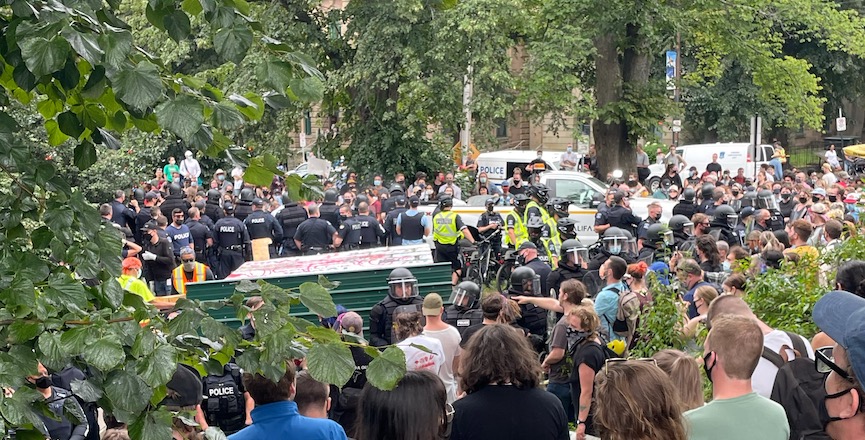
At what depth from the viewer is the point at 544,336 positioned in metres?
10.0

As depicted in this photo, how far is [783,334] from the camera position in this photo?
20.9ft

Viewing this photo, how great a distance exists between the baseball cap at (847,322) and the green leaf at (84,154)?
2099mm

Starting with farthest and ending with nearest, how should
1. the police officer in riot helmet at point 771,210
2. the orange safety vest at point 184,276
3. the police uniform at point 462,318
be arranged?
the police officer in riot helmet at point 771,210 < the orange safety vest at point 184,276 < the police uniform at point 462,318

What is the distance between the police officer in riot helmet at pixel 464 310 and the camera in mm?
9430

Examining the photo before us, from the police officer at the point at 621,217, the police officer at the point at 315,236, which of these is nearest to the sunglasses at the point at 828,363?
the police officer at the point at 621,217

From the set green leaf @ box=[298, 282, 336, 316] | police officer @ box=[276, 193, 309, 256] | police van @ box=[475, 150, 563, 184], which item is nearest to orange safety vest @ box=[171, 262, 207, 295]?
police officer @ box=[276, 193, 309, 256]

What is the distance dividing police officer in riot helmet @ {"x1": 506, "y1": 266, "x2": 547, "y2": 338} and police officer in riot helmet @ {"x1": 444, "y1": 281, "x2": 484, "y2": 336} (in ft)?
1.66

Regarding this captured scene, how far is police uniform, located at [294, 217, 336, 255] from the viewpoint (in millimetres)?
16516

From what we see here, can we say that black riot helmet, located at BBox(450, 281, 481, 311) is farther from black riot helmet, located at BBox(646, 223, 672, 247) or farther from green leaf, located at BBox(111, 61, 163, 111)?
green leaf, located at BBox(111, 61, 163, 111)

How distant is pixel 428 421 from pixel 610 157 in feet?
85.6

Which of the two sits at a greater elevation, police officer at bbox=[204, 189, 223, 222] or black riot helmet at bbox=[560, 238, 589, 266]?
police officer at bbox=[204, 189, 223, 222]

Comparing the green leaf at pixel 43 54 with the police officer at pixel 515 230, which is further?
the police officer at pixel 515 230

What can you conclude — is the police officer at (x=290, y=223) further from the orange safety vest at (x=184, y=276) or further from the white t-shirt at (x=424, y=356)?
the white t-shirt at (x=424, y=356)

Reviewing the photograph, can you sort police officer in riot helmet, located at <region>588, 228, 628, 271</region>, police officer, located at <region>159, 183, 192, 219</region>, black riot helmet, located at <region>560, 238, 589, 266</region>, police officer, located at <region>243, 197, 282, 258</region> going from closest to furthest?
black riot helmet, located at <region>560, 238, 589, 266</region>
police officer in riot helmet, located at <region>588, 228, 628, 271</region>
police officer, located at <region>243, 197, 282, 258</region>
police officer, located at <region>159, 183, 192, 219</region>
